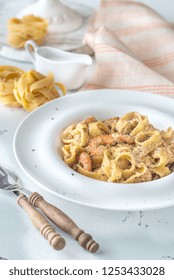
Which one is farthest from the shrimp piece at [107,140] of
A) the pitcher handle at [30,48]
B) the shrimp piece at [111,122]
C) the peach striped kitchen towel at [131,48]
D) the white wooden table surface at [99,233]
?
the pitcher handle at [30,48]

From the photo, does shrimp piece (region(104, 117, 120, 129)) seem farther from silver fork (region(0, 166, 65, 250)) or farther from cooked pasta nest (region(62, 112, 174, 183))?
silver fork (region(0, 166, 65, 250))

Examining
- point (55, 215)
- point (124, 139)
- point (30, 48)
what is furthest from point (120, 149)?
point (30, 48)

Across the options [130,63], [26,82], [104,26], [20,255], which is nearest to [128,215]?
[20,255]

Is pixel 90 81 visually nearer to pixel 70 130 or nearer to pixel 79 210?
pixel 70 130

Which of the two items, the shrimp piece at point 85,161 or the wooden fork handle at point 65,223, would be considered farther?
the shrimp piece at point 85,161

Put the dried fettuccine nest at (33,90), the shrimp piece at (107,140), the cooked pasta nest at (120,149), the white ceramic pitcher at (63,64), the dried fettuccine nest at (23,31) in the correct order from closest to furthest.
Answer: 1. the cooked pasta nest at (120,149)
2. the shrimp piece at (107,140)
3. the dried fettuccine nest at (33,90)
4. the white ceramic pitcher at (63,64)
5. the dried fettuccine nest at (23,31)

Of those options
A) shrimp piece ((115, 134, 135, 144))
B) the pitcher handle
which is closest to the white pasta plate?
shrimp piece ((115, 134, 135, 144))

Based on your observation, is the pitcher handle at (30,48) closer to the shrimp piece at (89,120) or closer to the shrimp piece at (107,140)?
the shrimp piece at (89,120)

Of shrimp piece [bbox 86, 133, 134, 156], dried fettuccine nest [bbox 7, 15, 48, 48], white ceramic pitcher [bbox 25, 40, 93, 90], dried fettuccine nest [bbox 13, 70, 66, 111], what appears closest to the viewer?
shrimp piece [bbox 86, 133, 134, 156]
